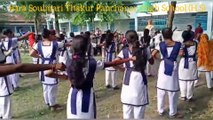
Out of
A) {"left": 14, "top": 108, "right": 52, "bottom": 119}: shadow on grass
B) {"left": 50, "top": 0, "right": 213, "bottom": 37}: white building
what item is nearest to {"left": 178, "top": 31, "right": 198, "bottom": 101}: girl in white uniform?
{"left": 14, "top": 108, "right": 52, "bottom": 119}: shadow on grass

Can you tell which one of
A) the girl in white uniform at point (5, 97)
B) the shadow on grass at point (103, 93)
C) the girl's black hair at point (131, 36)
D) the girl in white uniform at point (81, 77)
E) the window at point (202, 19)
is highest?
the window at point (202, 19)

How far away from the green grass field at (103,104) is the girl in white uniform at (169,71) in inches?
16.6

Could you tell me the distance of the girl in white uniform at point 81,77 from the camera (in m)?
3.65

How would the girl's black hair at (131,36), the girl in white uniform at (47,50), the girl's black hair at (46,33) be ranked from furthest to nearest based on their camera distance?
the girl in white uniform at (47,50), the girl's black hair at (46,33), the girl's black hair at (131,36)

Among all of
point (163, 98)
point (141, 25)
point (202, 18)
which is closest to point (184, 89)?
point (163, 98)

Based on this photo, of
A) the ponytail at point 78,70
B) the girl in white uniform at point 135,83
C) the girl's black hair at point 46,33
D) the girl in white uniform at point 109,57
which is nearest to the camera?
the ponytail at point 78,70

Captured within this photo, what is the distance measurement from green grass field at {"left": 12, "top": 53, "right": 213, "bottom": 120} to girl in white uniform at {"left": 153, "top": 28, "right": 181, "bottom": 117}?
423mm

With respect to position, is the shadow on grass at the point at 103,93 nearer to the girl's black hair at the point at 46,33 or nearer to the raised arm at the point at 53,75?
the girl's black hair at the point at 46,33

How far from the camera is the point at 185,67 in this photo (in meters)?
7.23

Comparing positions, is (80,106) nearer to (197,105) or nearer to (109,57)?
(197,105)

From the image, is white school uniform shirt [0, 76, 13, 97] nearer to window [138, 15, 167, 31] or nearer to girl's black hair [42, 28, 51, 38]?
girl's black hair [42, 28, 51, 38]

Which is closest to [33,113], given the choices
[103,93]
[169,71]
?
[103,93]

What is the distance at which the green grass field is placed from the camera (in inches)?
253

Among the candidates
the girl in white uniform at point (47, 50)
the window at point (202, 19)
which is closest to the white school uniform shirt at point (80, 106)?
the girl in white uniform at point (47, 50)
